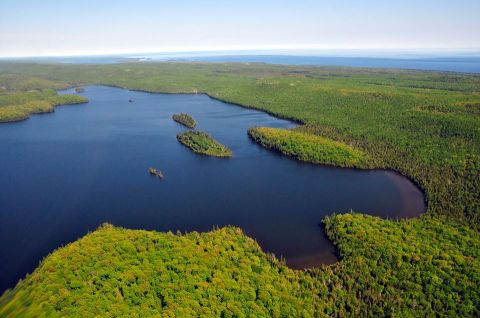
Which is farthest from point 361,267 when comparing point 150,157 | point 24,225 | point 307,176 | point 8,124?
point 8,124

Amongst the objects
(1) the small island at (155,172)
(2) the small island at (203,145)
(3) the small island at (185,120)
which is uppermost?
(3) the small island at (185,120)

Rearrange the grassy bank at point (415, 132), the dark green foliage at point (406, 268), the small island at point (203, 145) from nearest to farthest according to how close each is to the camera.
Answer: the dark green foliage at point (406, 268) → the grassy bank at point (415, 132) → the small island at point (203, 145)

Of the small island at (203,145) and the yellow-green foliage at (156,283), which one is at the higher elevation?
the small island at (203,145)

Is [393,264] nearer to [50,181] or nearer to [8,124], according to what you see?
[50,181]

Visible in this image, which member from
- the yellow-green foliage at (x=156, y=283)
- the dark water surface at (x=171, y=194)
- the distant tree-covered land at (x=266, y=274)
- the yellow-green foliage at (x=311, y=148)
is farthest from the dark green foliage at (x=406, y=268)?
the yellow-green foliage at (x=311, y=148)

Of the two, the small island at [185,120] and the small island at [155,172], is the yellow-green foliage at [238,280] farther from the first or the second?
the small island at [185,120]

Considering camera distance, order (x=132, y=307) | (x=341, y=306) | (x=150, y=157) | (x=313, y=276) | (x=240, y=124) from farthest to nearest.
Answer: (x=240, y=124) → (x=150, y=157) → (x=313, y=276) → (x=341, y=306) → (x=132, y=307)

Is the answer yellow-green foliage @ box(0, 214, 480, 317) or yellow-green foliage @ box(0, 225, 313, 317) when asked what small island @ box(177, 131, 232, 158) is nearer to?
yellow-green foliage @ box(0, 214, 480, 317)
